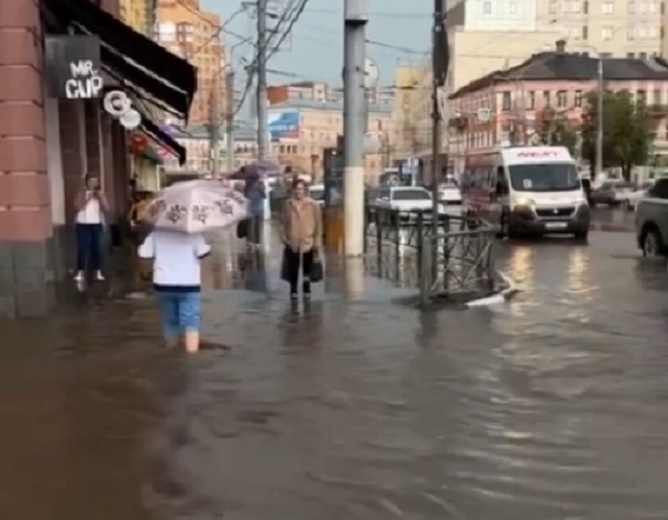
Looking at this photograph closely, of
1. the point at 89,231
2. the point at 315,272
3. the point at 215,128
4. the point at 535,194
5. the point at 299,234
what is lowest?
the point at 315,272

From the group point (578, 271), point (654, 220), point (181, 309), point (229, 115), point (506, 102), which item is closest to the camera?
point (181, 309)

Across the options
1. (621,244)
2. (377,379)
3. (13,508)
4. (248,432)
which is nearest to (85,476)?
(13,508)

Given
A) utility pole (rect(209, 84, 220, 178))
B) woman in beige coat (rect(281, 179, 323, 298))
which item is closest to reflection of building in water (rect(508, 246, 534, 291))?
woman in beige coat (rect(281, 179, 323, 298))

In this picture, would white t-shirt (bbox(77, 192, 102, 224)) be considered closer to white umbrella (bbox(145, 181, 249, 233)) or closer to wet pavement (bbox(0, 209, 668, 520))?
wet pavement (bbox(0, 209, 668, 520))

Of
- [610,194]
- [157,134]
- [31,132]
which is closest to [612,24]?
[610,194]

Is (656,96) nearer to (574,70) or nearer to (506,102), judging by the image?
(574,70)

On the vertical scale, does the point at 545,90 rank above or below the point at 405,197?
above

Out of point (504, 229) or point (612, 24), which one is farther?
point (612, 24)

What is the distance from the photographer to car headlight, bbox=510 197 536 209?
33562mm

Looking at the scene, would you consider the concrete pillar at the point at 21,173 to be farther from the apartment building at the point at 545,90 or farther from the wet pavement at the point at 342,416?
the apartment building at the point at 545,90

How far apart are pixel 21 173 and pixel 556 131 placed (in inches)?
3116

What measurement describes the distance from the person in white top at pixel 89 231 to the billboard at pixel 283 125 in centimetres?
5648

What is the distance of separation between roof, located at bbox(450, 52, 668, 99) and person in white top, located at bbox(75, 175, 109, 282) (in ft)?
311

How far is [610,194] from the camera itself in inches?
2729
